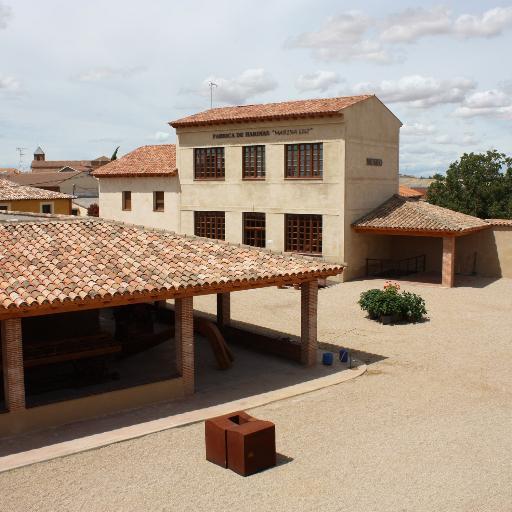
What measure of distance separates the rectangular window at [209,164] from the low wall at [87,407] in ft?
73.1

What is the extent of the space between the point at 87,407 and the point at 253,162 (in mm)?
22734

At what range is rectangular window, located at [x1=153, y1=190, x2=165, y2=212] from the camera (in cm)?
3978

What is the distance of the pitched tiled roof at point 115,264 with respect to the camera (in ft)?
43.6

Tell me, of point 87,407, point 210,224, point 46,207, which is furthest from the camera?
point 46,207

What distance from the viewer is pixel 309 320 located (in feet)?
57.4

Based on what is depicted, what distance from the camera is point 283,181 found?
3356cm

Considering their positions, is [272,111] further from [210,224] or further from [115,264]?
[115,264]

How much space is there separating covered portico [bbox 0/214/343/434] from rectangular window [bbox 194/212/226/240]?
1832 centimetres

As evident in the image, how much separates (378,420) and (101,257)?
7458 millimetres

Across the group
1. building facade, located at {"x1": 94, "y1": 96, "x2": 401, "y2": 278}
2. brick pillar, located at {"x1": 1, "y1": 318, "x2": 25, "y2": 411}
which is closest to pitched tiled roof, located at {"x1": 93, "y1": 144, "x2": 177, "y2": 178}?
building facade, located at {"x1": 94, "y1": 96, "x2": 401, "y2": 278}

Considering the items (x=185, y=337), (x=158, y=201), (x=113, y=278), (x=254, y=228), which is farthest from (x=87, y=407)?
(x=158, y=201)

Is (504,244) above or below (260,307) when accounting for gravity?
above

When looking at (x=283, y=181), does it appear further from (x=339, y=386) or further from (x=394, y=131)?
(x=339, y=386)

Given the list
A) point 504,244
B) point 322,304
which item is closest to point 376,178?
point 504,244
